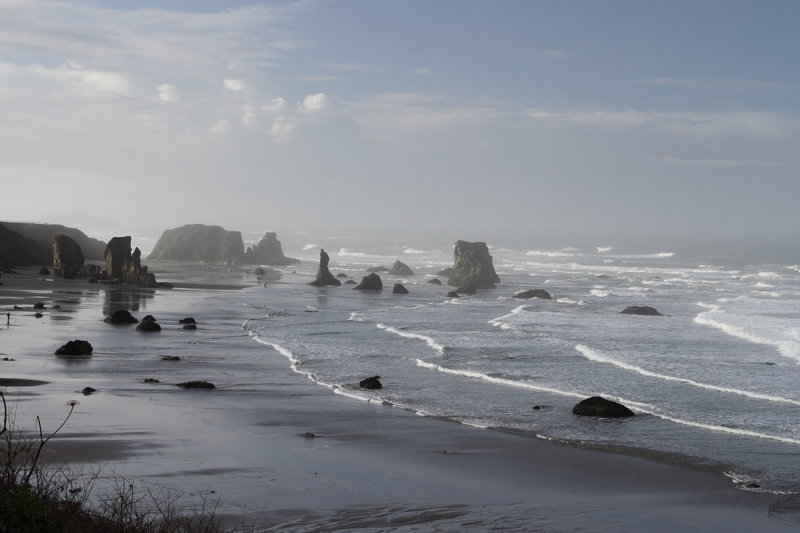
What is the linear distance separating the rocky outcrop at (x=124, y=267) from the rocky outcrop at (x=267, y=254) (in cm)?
6195

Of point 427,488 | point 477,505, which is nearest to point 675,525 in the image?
point 477,505

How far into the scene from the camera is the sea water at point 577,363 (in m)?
19.8

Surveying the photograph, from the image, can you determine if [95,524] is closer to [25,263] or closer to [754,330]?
[754,330]

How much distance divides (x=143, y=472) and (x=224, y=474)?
138cm

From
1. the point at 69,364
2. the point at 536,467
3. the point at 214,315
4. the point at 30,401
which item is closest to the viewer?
the point at 536,467

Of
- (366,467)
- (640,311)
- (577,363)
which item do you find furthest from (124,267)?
(366,467)

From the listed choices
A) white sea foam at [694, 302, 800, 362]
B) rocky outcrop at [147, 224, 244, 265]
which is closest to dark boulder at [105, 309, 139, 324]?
white sea foam at [694, 302, 800, 362]

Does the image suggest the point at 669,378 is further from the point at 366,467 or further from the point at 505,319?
the point at 505,319

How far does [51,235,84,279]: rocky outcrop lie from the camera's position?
7425cm

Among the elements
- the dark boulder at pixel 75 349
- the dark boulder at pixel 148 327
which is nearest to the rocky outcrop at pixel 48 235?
the dark boulder at pixel 148 327

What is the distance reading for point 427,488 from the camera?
47.9 feet

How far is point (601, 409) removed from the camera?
2166 centimetres

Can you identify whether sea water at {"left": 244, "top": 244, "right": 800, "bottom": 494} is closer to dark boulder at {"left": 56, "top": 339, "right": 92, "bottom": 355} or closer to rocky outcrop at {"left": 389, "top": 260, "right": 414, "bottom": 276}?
dark boulder at {"left": 56, "top": 339, "right": 92, "bottom": 355}

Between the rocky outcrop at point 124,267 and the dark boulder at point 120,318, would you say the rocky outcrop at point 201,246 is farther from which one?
the dark boulder at point 120,318
